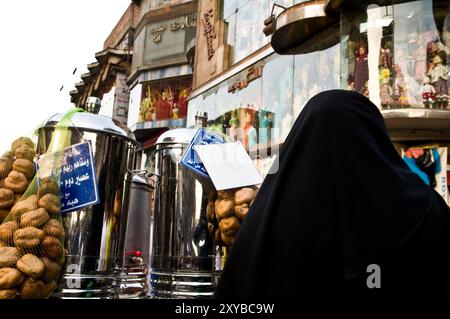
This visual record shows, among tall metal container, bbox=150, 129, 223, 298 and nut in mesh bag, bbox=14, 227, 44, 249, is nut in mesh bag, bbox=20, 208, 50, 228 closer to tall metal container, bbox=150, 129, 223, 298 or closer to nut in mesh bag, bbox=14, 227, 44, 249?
nut in mesh bag, bbox=14, 227, 44, 249

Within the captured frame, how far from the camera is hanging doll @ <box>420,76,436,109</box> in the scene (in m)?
5.07

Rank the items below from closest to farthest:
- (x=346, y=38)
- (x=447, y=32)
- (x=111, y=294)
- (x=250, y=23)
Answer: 1. (x=111, y=294)
2. (x=447, y=32)
3. (x=346, y=38)
4. (x=250, y=23)

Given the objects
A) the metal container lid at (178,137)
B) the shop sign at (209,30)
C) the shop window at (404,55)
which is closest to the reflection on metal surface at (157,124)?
the shop sign at (209,30)

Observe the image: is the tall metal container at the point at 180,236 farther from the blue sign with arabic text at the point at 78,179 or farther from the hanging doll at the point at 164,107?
the hanging doll at the point at 164,107

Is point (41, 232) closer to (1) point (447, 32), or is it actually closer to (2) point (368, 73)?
(2) point (368, 73)

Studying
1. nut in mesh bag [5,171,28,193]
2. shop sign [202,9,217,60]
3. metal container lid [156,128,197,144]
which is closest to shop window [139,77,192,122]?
shop sign [202,9,217,60]

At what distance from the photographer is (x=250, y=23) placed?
9.65 m

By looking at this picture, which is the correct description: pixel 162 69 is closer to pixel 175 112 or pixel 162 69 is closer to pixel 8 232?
pixel 175 112

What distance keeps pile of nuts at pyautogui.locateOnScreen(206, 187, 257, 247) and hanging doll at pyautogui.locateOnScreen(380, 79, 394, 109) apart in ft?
14.7

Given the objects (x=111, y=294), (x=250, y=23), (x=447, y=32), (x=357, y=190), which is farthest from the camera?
(x=250, y=23)

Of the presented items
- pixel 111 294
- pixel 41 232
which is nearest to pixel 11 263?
pixel 41 232

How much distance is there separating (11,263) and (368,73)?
18.2 ft

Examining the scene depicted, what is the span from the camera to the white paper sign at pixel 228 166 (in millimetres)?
1347

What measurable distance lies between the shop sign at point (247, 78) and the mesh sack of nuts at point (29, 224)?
25.8 feet
